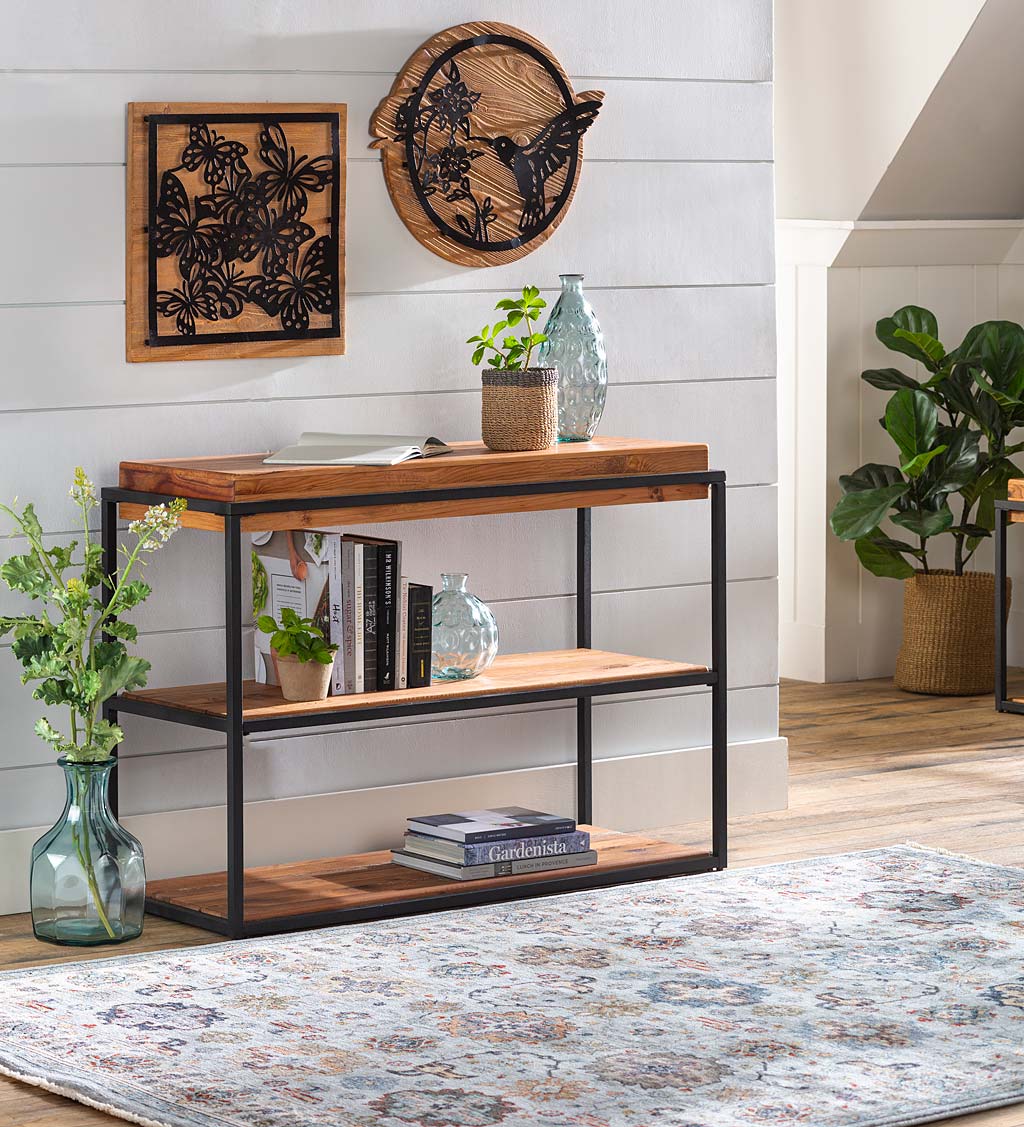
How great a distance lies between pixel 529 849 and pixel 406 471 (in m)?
0.74

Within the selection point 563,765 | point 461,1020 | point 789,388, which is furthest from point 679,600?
point 789,388

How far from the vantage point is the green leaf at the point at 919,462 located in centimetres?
554

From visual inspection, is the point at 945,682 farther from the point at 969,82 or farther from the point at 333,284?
the point at 333,284

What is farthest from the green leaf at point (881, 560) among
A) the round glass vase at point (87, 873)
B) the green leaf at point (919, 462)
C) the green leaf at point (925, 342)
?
the round glass vase at point (87, 873)

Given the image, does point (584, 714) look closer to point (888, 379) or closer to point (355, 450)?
point (355, 450)

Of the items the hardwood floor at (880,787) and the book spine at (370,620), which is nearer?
the book spine at (370,620)

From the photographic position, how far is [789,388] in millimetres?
6109

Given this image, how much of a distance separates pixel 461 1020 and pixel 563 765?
1.30 metres

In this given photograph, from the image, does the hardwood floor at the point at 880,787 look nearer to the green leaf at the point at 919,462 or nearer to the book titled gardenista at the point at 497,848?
the book titled gardenista at the point at 497,848

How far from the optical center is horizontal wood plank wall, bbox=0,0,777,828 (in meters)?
3.55

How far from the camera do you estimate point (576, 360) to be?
3.83 m

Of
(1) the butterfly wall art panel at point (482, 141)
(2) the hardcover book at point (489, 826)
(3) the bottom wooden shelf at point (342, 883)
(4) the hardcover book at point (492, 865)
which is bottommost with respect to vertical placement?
(3) the bottom wooden shelf at point (342, 883)

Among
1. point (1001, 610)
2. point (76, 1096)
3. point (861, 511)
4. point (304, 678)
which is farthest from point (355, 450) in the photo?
point (1001, 610)

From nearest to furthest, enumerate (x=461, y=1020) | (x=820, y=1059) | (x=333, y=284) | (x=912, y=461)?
(x=820, y=1059) < (x=461, y=1020) < (x=333, y=284) < (x=912, y=461)
